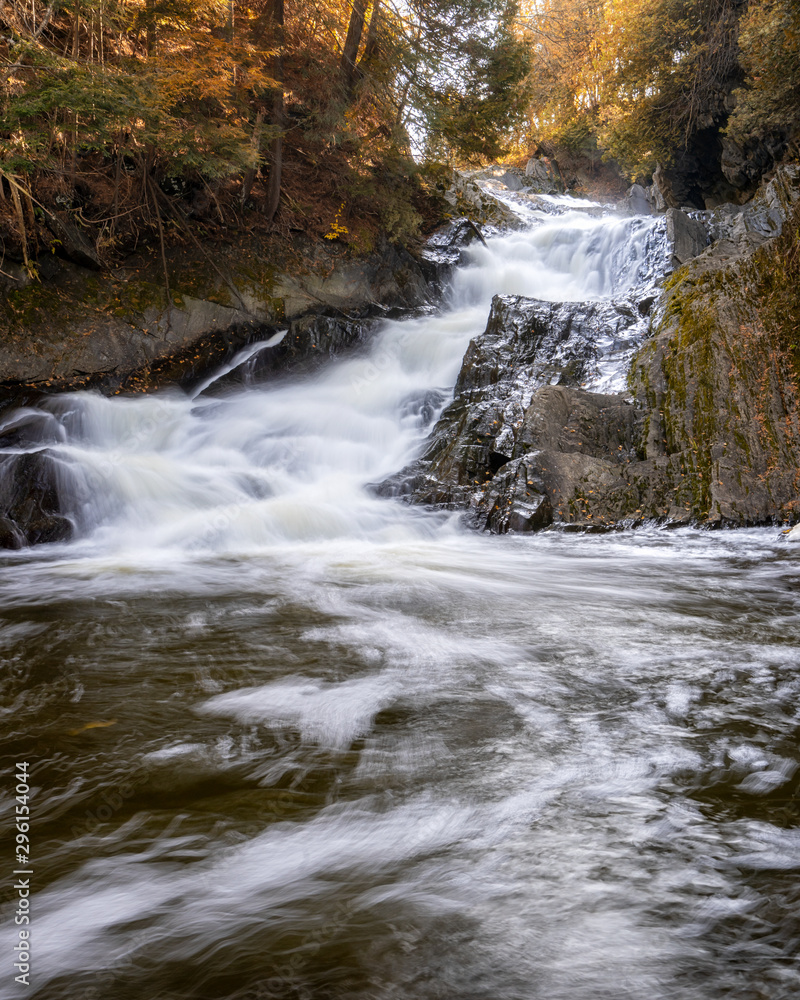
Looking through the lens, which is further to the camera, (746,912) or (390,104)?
(390,104)

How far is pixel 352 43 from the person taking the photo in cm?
1126

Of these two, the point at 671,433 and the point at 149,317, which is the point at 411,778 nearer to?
the point at 671,433

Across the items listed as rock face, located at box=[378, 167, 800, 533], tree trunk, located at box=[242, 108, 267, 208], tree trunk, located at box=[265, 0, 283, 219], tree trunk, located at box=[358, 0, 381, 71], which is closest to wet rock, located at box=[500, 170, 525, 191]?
tree trunk, located at box=[358, 0, 381, 71]

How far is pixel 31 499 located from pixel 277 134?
735 cm

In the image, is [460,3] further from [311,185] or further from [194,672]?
[194,672]

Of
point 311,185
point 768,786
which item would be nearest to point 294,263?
point 311,185

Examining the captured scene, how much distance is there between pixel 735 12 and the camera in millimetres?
16641

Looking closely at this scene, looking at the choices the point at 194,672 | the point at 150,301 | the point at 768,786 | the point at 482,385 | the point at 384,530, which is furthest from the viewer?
the point at 150,301

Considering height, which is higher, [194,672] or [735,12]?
[735,12]

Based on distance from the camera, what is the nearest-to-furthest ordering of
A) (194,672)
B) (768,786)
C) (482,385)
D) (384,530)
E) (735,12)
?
(768,786) < (194,672) < (384,530) < (482,385) < (735,12)

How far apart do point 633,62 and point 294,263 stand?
13004 millimetres

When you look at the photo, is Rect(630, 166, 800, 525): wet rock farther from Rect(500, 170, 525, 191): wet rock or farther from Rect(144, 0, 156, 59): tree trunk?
Rect(500, 170, 525, 191): wet rock
